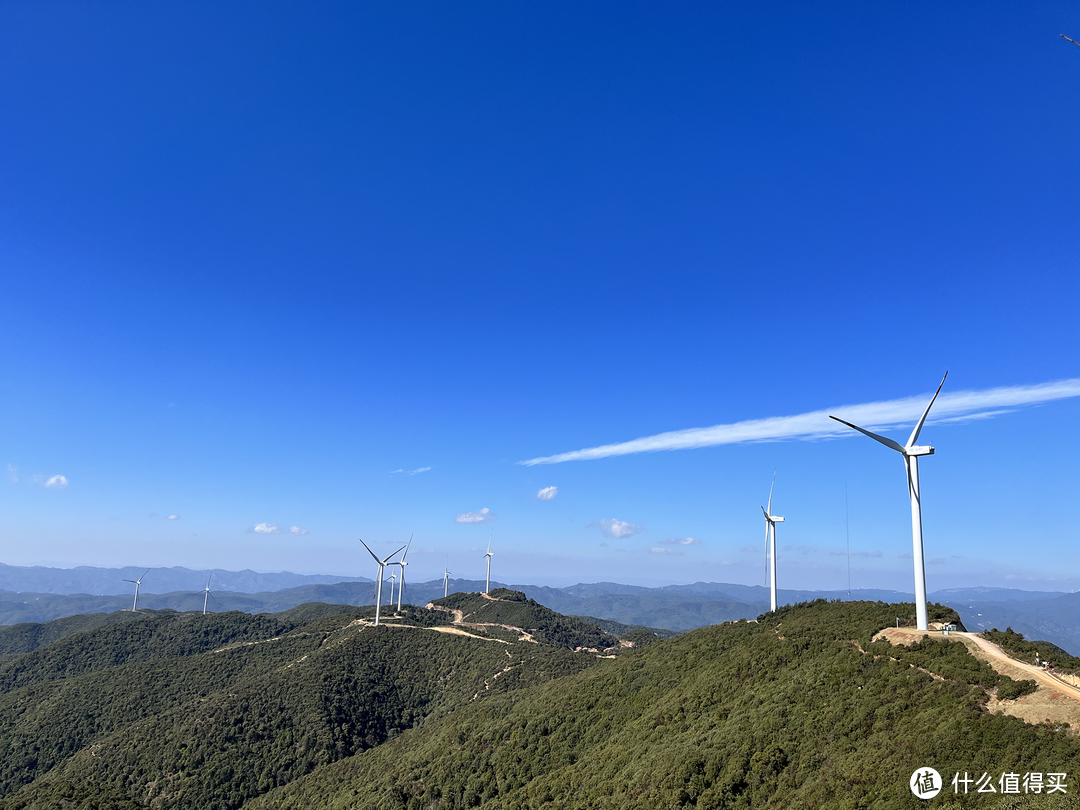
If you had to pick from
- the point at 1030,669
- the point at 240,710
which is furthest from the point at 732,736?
the point at 240,710

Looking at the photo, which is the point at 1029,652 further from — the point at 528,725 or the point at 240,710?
the point at 240,710

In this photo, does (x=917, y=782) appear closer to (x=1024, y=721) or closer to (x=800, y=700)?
(x=1024, y=721)
